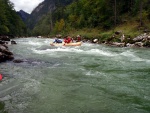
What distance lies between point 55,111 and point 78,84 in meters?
3.03

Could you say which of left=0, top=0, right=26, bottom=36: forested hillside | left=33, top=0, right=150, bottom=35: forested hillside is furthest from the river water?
left=0, top=0, right=26, bottom=36: forested hillside

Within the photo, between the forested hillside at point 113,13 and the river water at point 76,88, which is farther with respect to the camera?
the forested hillside at point 113,13

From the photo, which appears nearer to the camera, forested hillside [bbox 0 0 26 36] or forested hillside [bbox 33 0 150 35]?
forested hillside [bbox 33 0 150 35]

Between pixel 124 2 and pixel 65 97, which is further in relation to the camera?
pixel 124 2

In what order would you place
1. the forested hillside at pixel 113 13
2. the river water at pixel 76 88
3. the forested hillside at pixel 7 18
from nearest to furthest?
the river water at pixel 76 88
the forested hillside at pixel 113 13
the forested hillside at pixel 7 18

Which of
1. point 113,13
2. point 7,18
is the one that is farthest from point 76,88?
point 7,18

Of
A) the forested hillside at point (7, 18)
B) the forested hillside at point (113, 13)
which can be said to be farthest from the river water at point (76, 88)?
the forested hillside at point (7, 18)

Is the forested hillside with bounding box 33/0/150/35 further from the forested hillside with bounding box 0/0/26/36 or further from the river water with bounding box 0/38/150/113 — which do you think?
the river water with bounding box 0/38/150/113

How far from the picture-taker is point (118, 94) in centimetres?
908

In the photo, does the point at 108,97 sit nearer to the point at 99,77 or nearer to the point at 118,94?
the point at 118,94

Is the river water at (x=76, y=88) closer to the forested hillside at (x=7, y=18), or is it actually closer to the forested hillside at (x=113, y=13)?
the forested hillside at (x=113, y=13)

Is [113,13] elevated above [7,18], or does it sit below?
below

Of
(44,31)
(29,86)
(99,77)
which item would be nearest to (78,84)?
(99,77)

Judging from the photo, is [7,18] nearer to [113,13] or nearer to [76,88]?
[113,13]
